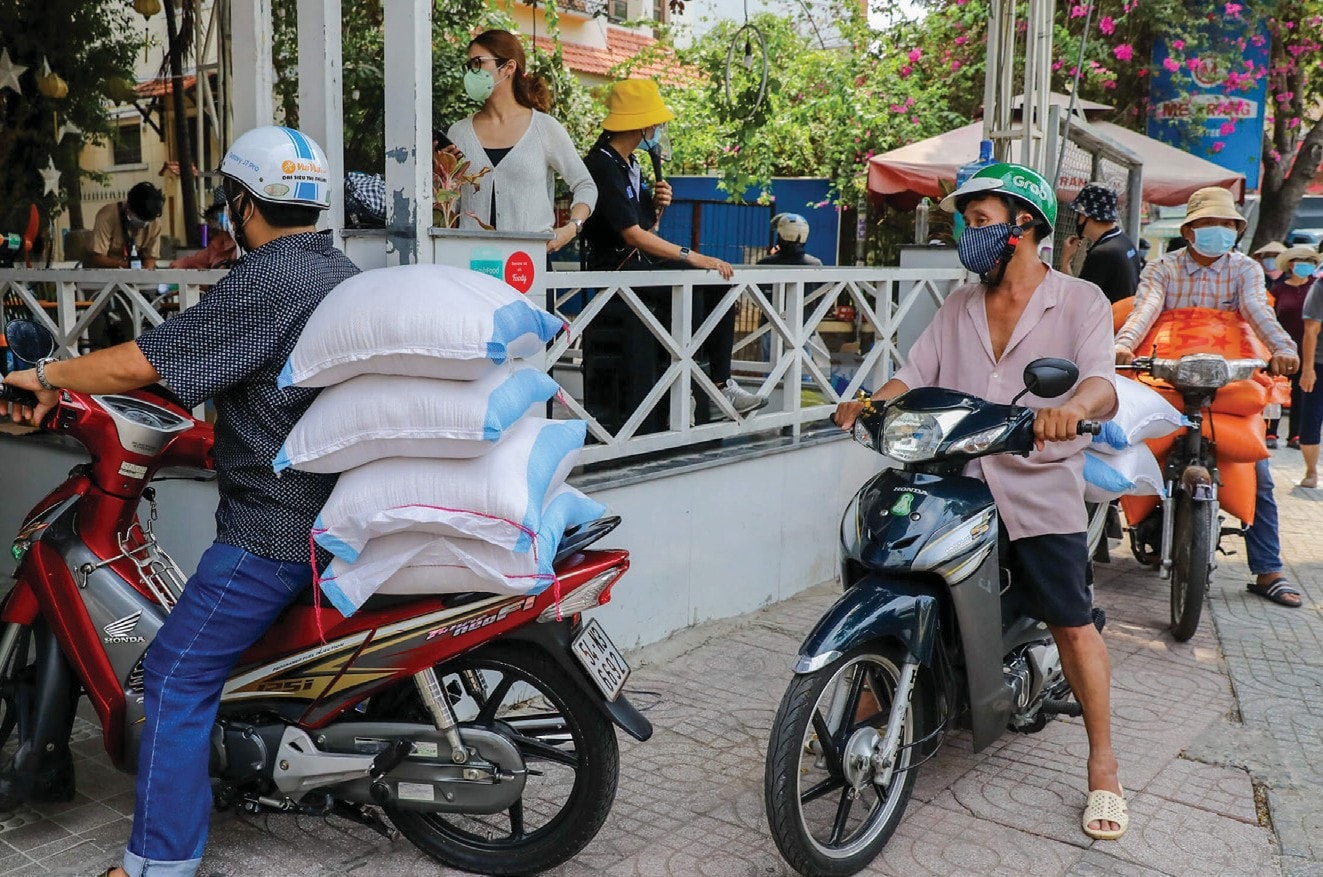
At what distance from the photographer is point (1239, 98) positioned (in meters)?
14.2

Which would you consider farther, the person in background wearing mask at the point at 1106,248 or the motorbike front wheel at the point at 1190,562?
the person in background wearing mask at the point at 1106,248

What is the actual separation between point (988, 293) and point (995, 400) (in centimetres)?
35

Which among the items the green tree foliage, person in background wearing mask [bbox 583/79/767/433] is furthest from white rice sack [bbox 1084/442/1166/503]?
the green tree foliage

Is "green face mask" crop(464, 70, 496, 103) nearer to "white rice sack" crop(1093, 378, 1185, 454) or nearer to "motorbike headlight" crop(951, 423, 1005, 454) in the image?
"motorbike headlight" crop(951, 423, 1005, 454)

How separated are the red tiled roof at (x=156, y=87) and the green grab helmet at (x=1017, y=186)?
42.5 ft

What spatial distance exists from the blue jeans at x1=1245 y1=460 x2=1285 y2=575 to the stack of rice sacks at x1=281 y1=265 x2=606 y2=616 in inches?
179

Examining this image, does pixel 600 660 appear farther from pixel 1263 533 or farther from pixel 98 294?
pixel 1263 533

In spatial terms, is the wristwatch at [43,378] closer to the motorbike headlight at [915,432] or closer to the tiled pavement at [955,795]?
the tiled pavement at [955,795]

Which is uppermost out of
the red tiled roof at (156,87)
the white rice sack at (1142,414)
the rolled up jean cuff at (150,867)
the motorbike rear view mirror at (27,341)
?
the red tiled roof at (156,87)

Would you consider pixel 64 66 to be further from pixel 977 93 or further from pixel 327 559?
pixel 977 93

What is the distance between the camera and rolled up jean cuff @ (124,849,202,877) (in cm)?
289

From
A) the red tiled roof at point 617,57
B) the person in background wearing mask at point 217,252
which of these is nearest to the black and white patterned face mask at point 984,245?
the person in background wearing mask at point 217,252

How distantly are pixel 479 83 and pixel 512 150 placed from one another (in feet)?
0.96

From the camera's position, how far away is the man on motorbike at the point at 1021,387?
11.6 feet
